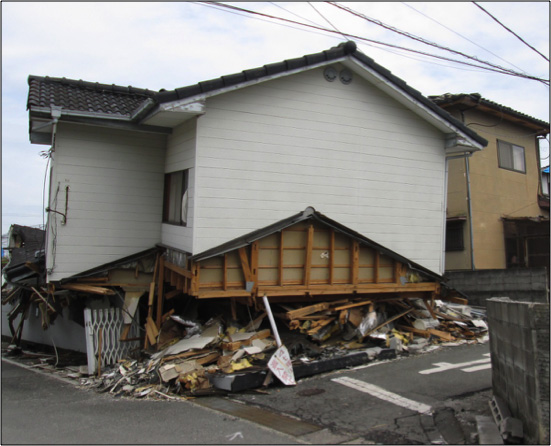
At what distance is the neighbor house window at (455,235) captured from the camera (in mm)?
17250

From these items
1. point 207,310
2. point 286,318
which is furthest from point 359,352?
point 207,310

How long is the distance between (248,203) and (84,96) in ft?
16.0

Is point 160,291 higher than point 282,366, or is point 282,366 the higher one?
point 160,291

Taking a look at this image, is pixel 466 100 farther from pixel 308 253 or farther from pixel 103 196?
pixel 103 196

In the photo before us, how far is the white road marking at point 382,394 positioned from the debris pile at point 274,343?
27.9 inches

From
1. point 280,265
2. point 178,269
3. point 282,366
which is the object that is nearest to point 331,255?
point 280,265

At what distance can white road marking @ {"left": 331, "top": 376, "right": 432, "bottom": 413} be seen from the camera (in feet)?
22.7

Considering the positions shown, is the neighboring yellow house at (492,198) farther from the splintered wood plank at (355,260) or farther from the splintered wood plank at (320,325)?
the splintered wood plank at (320,325)

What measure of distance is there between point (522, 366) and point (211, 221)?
5.81m

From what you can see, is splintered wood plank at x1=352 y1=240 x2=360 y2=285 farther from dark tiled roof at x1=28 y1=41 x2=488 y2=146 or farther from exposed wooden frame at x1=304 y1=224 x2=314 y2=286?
dark tiled roof at x1=28 y1=41 x2=488 y2=146

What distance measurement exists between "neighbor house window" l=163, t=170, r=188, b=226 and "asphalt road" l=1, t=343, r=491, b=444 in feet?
12.0

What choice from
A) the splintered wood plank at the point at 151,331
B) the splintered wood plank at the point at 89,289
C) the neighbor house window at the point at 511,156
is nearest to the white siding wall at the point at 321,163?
the splintered wood plank at the point at 151,331

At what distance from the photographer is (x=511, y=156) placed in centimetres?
1895

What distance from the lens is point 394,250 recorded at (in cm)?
1131
